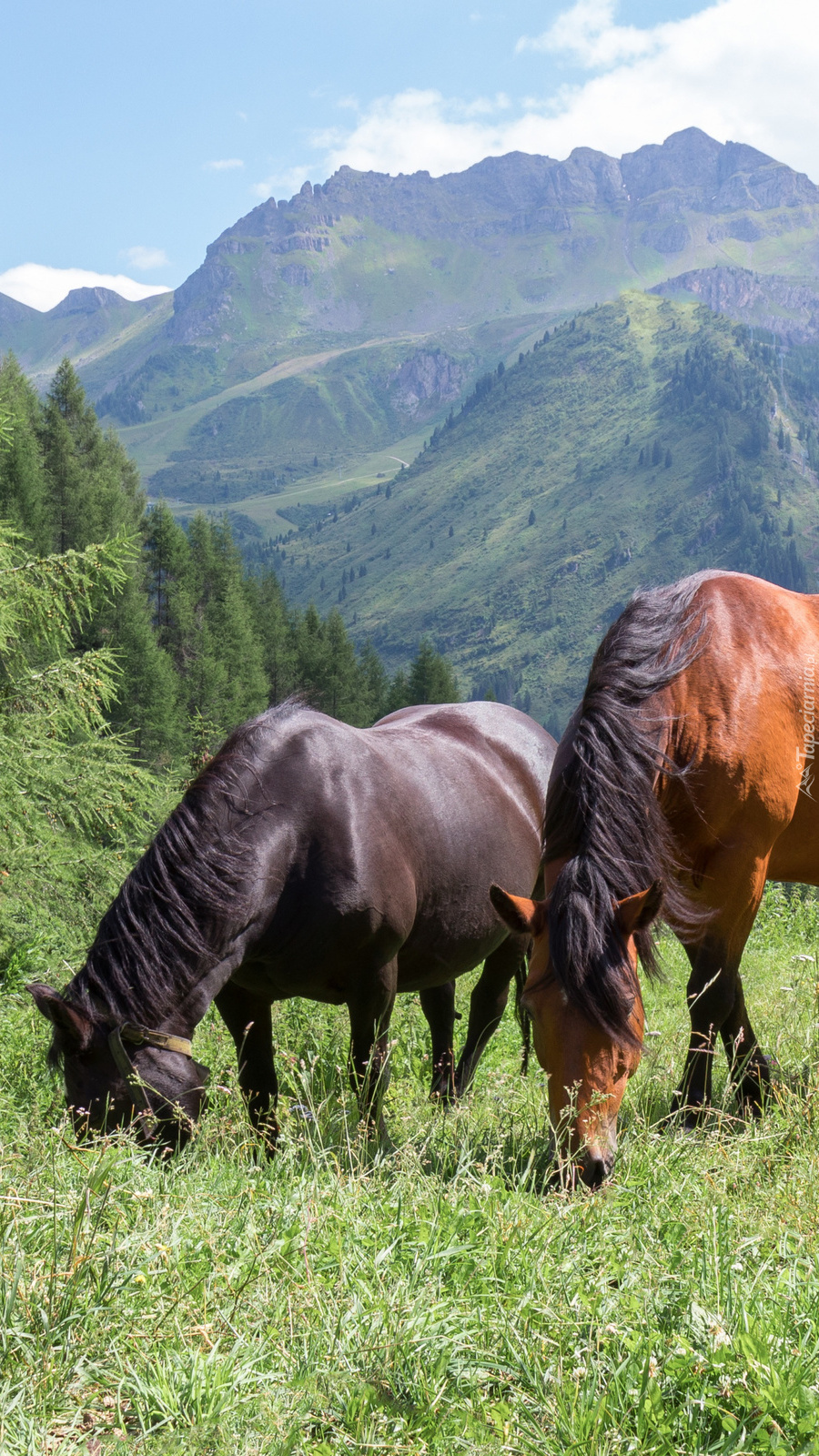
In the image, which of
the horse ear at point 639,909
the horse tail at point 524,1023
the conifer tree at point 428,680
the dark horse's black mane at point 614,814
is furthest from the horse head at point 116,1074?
the conifer tree at point 428,680

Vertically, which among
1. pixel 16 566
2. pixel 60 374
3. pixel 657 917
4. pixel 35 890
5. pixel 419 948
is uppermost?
pixel 60 374

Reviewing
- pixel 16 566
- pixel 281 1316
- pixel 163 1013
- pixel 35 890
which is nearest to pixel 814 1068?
pixel 163 1013

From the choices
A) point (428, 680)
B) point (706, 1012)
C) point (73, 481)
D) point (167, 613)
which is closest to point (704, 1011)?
point (706, 1012)

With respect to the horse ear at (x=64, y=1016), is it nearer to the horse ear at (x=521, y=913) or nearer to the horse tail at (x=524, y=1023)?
the horse ear at (x=521, y=913)

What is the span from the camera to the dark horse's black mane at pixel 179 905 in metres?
4.29

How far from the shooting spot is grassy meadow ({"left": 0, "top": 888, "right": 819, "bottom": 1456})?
2365mm

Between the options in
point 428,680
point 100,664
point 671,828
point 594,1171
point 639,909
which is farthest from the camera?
point 428,680

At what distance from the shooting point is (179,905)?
4.48m

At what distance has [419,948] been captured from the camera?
5.92m

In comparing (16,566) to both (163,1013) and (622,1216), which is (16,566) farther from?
(622,1216)

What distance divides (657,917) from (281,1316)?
2028 mm

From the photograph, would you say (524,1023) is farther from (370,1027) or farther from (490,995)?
(370,1027)

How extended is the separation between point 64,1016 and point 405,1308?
192cm

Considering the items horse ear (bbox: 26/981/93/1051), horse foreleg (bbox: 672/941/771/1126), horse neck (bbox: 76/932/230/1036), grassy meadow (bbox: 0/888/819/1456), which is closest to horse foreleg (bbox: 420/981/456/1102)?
horse foreleg (bbox: 672/941/771/1126)
